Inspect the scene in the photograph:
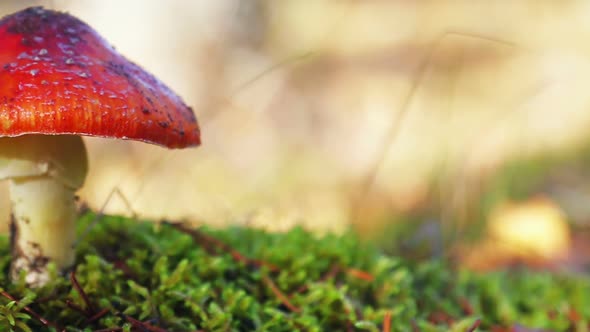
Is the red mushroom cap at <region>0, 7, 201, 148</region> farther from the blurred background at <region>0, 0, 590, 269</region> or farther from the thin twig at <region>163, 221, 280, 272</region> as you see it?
the blurred background at <region>0, 0, 590, 269</region>

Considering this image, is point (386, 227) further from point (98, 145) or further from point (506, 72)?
point (98, 145)

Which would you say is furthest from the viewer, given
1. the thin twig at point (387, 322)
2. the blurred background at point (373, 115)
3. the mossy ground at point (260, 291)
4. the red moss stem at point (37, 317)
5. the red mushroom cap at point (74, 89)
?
the blurred background at point (373, 115)

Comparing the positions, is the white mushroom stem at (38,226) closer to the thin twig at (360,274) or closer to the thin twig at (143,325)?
the thin twig at (143,325)

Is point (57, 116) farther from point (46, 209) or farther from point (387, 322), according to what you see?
point (387, 322)

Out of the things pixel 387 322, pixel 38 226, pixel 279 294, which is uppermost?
pixel 38 226

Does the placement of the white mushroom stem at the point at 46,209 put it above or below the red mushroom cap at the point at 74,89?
below

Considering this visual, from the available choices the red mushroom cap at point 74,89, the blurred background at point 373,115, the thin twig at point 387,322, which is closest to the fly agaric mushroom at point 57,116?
the red mushroom cap at point 74,89

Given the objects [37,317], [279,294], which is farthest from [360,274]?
[37,317]
